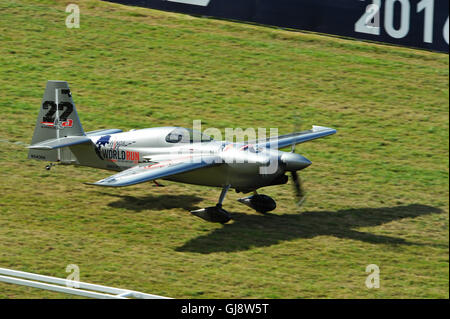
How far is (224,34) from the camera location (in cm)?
3055

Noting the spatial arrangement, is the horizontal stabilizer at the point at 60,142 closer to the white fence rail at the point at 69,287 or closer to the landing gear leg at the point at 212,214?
the landing gear leg at the point at 212,214

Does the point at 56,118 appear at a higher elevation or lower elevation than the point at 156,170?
higher

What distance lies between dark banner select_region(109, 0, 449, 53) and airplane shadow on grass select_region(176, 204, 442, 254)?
34.9ft

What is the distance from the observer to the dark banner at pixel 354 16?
1057 inches

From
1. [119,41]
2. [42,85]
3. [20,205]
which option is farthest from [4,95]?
[20,205]

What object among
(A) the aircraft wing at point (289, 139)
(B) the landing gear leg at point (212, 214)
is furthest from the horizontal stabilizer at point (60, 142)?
(A) the aircraft wing at point (289, 139)

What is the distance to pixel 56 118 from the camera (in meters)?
18.9

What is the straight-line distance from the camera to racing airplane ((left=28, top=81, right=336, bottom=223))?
16.5 meters

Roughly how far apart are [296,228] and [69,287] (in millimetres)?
6749

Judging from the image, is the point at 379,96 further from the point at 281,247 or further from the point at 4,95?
the point at 4,95

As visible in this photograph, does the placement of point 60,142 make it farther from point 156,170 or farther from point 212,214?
point 212,214

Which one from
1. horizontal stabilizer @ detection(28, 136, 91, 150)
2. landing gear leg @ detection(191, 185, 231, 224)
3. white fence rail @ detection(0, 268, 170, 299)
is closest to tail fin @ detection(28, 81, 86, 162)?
horizontal stabilizer @ detection(28, 136, 91, 150)

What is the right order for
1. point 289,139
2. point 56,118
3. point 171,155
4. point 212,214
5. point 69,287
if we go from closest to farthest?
point 69,287 → point 212,214 → point 171,155 → point 56,118 → point 289,139

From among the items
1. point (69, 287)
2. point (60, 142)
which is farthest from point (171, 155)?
point (69, 287)
